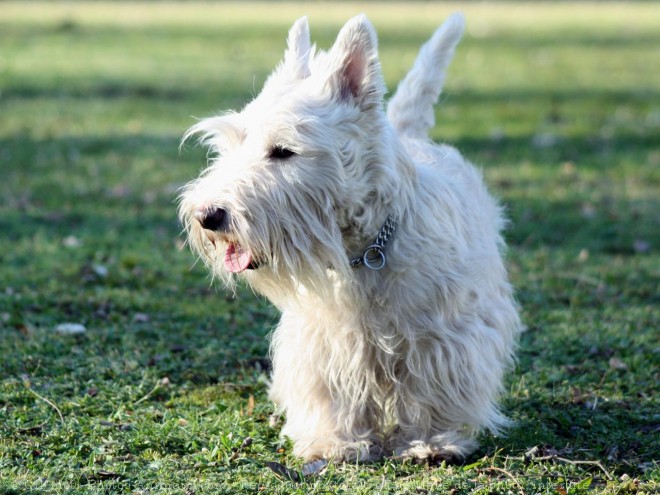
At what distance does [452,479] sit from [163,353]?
7.29ft

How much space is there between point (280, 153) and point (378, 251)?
23.5 inches

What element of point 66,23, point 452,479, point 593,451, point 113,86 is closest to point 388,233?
point 452,479

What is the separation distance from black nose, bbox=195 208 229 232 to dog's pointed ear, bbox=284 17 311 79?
869mm

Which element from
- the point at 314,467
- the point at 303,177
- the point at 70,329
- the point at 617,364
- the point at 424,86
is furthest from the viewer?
the point at 70,329

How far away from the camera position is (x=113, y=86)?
45.2 ft

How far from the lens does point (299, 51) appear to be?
4566mm

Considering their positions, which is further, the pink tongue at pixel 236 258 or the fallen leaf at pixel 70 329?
the fallen leaf at pixel 70 329

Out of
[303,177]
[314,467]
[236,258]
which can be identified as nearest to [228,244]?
[236,258]

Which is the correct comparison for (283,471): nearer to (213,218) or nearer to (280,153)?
(213,218)

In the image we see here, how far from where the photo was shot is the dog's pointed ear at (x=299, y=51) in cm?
446

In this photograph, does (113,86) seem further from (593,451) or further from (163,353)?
(593,451)

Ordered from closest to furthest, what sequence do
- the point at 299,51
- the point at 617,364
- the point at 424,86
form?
the point at 299,51
the point at 617,364
the point at 424,86

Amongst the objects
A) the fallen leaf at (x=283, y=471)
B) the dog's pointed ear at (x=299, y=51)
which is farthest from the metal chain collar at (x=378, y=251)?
the fallen leaf at (x=283, y=471)

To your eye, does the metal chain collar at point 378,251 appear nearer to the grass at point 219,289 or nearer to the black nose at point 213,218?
the black nose at point 213,218
